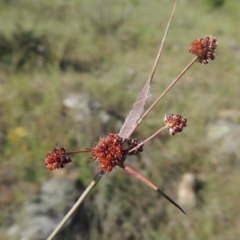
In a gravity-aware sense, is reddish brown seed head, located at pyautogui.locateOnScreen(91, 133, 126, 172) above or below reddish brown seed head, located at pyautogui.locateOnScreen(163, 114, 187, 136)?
below

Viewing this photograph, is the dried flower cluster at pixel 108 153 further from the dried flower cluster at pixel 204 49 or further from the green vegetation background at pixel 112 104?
the green vegetation background at pixel 112 104

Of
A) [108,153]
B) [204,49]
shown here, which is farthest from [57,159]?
[204,49]

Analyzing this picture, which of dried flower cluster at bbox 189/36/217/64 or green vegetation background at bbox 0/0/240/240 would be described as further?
green vegetation background at bbox 0/0/240/240

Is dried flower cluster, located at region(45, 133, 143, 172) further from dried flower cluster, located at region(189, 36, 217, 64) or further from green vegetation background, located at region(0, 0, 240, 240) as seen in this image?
green vegetation background, located at region(0, 0, 240, 240)

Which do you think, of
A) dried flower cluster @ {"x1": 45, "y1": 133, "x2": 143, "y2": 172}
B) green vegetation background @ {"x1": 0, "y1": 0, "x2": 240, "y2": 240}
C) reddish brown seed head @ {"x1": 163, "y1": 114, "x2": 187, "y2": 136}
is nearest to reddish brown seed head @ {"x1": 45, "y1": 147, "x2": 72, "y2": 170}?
dried flower cluster @ {"x1": 45, "y1": 133, "x2": 143, "y2": 172}

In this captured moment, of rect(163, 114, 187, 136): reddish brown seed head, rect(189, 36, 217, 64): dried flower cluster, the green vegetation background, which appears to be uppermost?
the green vegetation background

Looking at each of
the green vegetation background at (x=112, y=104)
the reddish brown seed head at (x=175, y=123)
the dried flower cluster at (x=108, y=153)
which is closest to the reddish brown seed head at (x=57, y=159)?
the dried flower cluster at (x=108, y=153)

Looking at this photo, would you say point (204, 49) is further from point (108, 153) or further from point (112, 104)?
Result: point (112, 104)
